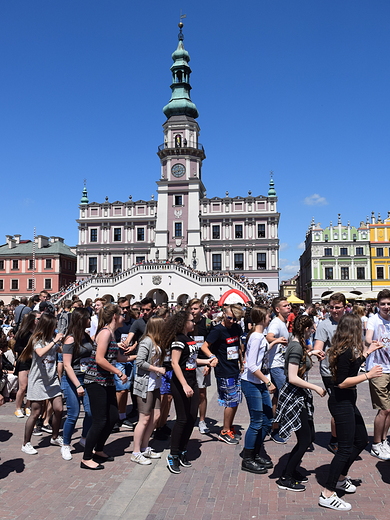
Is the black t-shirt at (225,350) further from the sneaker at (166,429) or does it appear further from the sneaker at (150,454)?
the sneaker at (150,454)

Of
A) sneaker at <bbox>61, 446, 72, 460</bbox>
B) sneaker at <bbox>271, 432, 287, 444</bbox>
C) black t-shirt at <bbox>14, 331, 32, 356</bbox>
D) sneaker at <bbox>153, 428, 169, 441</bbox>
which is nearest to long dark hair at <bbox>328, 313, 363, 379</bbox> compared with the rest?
sneaker at <bbox>271, 432, 287, 444</bbox>

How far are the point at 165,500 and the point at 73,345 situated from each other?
2.56m

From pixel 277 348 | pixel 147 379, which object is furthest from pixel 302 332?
pixel 147 379

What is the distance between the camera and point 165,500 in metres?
4.99

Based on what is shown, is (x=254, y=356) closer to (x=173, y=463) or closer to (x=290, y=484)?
(x=290, y=484)

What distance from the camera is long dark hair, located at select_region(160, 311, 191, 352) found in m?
5.88

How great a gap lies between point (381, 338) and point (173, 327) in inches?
122

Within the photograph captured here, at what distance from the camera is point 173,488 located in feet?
17.4

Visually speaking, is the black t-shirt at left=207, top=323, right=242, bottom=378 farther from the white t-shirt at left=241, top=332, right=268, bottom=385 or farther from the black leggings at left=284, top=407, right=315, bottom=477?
the black leggings at left=284, top=407, right=315, bottom=477

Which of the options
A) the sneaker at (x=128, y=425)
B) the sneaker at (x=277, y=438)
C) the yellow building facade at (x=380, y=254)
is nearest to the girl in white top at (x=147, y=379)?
the sneaker at (x=128, y=425)

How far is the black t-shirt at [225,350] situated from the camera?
7.04 meters

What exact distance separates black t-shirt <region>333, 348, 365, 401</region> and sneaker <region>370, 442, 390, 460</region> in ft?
6.66

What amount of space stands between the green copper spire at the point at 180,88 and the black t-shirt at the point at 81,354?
47.8m

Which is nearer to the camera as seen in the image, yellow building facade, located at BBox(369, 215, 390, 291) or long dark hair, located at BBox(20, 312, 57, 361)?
long dark hair, located at BBox(20, 312, 57, 361)
